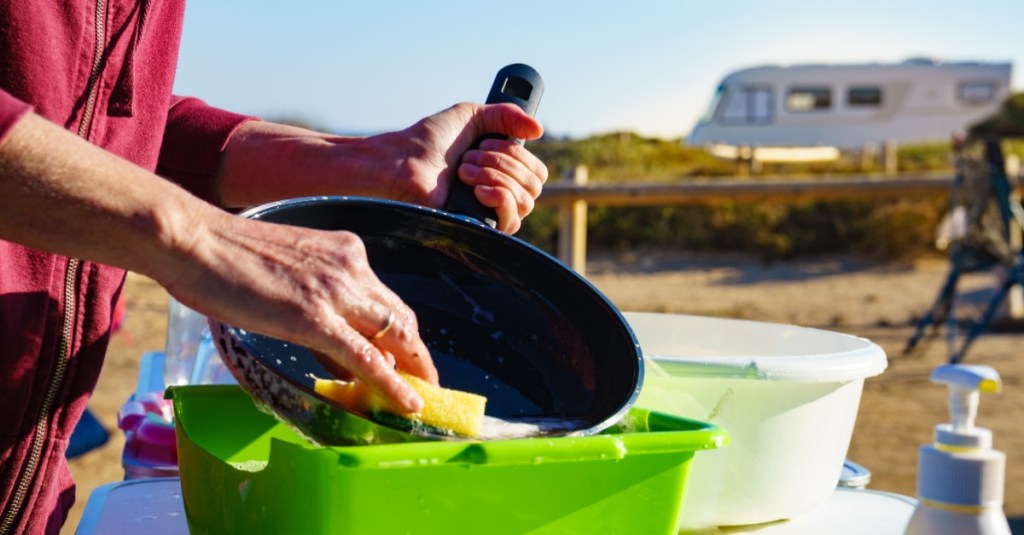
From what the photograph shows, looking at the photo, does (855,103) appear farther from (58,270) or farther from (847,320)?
(58,270)

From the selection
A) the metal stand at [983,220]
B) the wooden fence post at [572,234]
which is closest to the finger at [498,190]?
the wooden fence post at [572,234]

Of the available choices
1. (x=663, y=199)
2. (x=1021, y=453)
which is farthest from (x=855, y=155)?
(x=1021, y=453)

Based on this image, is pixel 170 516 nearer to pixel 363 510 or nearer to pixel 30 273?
pixel 30 273

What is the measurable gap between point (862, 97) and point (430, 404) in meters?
20.7

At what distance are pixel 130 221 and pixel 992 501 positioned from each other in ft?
2.78

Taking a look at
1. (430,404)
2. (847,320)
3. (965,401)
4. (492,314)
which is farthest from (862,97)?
(430,404)

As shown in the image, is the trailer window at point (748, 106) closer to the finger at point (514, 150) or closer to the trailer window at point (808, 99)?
the trailer window at point (808, 99)

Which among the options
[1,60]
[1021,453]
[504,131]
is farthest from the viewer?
[1021,453]

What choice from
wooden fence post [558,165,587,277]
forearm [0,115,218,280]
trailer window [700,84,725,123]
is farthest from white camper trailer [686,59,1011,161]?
forearm [0,115,218,280]

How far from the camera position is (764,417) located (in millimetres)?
950

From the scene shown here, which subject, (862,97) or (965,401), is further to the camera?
(862,97)

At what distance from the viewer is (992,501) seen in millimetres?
1067

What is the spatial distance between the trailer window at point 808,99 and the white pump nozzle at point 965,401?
19697 mm

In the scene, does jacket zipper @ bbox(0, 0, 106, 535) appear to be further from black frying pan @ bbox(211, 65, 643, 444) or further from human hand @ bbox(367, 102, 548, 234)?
human hand @ bbox(367, 102, 548, 234)
